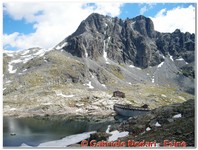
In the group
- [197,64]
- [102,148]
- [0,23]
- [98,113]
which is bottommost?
[98,113]

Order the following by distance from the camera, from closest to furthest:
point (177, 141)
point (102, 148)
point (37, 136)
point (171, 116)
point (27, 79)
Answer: point (102, 148), point (177, 141), point (171, 116), point (37, 136), point (27, 79)

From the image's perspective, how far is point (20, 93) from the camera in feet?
489

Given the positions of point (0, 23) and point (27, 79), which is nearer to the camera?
point (0, 23)

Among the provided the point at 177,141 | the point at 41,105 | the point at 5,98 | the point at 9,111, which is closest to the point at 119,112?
the point at 41,105

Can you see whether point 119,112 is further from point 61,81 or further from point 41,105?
point 61,81

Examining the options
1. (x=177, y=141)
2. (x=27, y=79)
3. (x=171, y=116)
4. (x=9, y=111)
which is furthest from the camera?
(x=27, y=79)

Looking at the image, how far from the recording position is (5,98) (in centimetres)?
14125

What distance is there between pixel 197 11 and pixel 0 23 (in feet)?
74.7

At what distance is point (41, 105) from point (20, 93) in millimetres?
24830

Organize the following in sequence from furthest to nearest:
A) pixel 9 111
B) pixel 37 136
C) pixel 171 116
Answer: pixel 9 111 < pixel 37 136 < pixel 171 116

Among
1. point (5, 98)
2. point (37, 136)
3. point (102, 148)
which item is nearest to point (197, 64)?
point (102, 148)

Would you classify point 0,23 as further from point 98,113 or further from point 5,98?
point 5,98

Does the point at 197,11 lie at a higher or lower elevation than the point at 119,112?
higher

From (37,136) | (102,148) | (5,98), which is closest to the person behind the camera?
(102,148)
